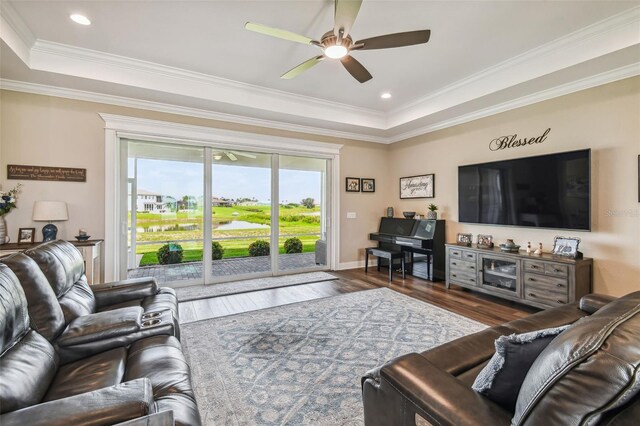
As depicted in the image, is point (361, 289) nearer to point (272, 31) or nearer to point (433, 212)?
point (433, 212)

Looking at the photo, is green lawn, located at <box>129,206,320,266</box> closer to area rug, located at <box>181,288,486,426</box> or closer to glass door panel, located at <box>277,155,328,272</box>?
glass door panel, located at <box>277,155,328,272</box>

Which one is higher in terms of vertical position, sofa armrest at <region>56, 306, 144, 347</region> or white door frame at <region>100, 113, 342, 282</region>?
white door frame at <region>100, 113, 342, 282</region>

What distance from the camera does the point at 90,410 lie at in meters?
0.93

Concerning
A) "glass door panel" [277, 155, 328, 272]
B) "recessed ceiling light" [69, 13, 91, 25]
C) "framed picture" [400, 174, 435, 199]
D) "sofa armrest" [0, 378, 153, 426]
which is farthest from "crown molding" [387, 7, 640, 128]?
"sofa armrest" [0, 378, 153, 426]

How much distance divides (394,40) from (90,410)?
3.05m

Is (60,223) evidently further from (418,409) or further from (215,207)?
(418,409)

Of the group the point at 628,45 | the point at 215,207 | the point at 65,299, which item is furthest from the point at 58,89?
the point at 628,45

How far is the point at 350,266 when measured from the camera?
6.02 m

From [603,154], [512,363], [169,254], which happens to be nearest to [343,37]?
[512,363]

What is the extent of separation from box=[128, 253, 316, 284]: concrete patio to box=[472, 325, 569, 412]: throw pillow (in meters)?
4.57

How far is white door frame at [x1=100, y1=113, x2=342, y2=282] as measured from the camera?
4.02m

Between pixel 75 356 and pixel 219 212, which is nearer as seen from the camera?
pixel 75 356

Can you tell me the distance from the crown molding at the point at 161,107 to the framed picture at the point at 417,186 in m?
1.28

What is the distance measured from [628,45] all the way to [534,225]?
207cm
